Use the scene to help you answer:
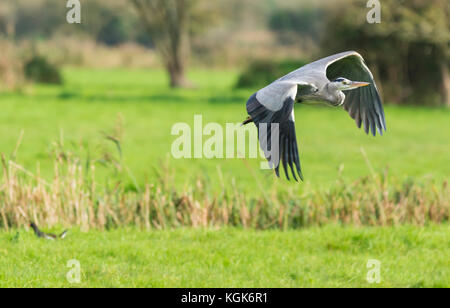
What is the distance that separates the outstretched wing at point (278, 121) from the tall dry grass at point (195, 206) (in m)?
3.87

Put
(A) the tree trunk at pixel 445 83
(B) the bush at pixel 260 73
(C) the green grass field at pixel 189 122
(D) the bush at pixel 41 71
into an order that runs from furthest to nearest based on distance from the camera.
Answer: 1. (B) the bush at pixel 260 73
2. (D) the bush at pixel 41 71
3. (A) the tree trunk at pixel 445 83
4. (C) the green grass field at pixel 189 122

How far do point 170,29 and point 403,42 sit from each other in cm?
1067

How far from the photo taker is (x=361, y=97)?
19.8 ft

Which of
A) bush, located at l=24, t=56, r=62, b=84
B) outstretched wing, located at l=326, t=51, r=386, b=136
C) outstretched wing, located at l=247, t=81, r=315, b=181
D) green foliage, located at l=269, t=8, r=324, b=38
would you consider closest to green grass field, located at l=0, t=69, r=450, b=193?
bush, located at l=24, t=56, r=62, b=84

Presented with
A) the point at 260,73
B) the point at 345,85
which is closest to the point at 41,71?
the point at 260,73

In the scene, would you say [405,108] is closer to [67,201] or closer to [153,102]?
[153,102]

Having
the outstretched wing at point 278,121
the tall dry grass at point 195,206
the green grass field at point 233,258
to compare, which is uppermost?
the outstretched wing at point 278,121

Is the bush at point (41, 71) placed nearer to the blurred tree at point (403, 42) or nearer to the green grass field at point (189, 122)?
the green grass field at point (189, 122)

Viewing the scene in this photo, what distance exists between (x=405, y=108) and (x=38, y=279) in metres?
18.1

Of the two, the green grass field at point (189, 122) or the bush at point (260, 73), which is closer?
the green grass field at point (189, 122)

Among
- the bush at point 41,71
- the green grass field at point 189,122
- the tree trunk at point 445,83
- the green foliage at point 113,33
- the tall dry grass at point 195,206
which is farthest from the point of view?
the green foliage at point 113,33

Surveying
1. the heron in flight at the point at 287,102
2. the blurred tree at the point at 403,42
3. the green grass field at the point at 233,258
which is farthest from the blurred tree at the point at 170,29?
the heron in flight at the point at 287,102

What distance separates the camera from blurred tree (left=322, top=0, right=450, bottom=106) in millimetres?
21438

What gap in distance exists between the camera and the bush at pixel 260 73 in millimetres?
30406
